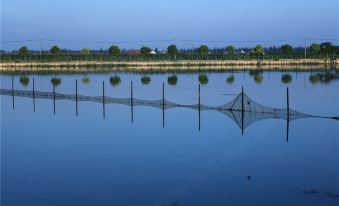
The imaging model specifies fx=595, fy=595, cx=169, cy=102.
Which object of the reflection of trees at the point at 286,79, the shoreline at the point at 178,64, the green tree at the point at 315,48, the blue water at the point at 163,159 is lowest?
the blue water at the point at 163,159

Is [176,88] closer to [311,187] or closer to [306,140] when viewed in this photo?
[306,140]

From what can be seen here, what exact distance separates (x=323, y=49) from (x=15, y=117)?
7565 cm

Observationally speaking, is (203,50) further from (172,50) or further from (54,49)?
(54,49)

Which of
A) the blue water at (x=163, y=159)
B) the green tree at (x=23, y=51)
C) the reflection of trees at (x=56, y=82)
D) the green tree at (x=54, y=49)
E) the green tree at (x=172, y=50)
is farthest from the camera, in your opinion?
the green tree at (x=172, y=50)

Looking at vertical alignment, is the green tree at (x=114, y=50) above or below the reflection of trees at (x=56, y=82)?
above

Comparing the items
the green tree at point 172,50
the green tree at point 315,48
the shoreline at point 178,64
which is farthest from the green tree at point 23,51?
the green tree at point 315,48

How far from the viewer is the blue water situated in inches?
380

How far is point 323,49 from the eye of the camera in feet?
295

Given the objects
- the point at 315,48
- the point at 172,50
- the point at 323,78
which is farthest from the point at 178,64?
the point at 323,78

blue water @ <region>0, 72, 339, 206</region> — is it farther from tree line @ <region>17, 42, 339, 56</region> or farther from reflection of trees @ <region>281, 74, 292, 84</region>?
tree line @ <region>17, 42, 339, 56</region>

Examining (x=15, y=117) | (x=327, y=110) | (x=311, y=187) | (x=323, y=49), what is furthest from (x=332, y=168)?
(x=323, y=49)

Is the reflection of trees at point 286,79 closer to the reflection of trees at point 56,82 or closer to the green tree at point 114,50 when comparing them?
the reflection of trees at point 56,82

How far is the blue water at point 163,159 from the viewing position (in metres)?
9.66

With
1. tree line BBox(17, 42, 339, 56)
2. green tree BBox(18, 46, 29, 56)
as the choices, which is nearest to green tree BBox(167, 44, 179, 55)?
tree line BBox(17, 42, 339, 56)
